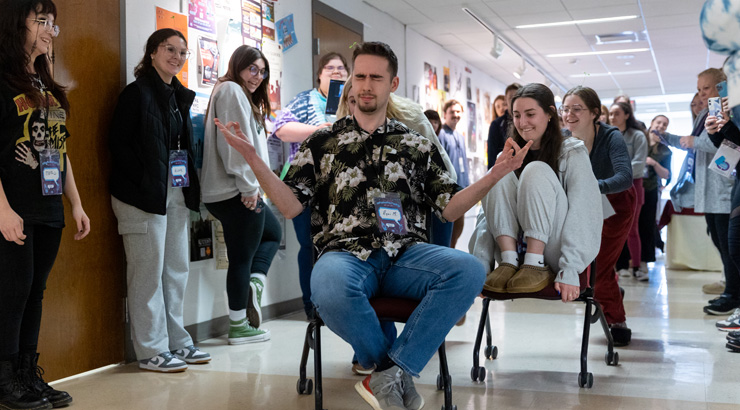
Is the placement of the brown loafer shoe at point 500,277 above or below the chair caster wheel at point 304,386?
above

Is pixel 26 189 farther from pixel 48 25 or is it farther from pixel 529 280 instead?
pixel 529 280

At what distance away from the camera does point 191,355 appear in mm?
3410

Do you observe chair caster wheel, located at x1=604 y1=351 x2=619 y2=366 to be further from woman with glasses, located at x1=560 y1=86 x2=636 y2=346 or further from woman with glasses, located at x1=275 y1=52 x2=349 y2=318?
woman with glasses, located at x1=275 y1=52 x2=349 y2=318

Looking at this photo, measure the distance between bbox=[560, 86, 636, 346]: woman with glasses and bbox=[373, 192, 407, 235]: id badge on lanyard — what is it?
1585mm

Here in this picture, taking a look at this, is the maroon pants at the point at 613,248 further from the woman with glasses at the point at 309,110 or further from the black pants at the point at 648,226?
the black pants at the point at 648,226

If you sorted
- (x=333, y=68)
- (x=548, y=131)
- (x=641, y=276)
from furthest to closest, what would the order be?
(x=641, y=276) < (x=333, y=68) < (x=548, y=131)

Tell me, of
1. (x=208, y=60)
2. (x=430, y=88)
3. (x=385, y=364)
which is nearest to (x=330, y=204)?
(x=385, y=364)

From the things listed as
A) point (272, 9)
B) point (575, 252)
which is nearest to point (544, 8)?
point (272, 9)

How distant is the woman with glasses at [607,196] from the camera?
3615 mm

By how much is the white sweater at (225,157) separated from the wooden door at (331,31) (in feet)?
5.44

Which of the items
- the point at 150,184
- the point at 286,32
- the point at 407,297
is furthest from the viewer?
the point at 286,32

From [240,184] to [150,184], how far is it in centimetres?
57

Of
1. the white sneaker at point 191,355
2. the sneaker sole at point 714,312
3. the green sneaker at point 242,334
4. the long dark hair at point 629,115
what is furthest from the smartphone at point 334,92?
the sneaker sole at point 714,312

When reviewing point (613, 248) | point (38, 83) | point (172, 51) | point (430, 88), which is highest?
point (430, 88)
